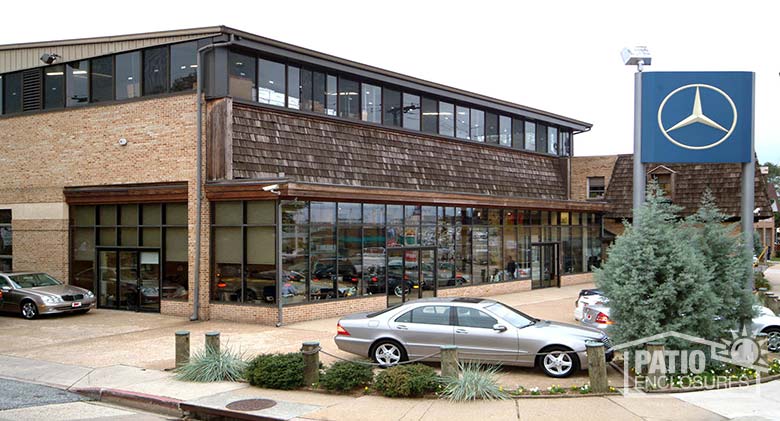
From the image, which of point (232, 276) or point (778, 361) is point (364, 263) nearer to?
point (232, 276)

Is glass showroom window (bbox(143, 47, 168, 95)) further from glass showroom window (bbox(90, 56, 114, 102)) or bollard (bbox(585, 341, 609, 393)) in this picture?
bollard (bbox(585, 341, 609, 393))

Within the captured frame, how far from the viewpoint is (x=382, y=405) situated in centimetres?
985

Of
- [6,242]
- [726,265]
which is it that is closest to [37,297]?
[6,242]

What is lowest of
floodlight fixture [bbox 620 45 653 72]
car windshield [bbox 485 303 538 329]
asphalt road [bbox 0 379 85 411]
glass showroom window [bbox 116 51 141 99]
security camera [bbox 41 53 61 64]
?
asphalt road [bbox 0 379 85 411]

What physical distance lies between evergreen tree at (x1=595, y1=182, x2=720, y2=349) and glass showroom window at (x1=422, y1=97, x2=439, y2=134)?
48.0 ft

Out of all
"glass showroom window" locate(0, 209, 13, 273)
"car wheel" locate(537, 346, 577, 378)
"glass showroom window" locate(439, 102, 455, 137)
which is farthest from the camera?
"glass showroom window" locate(439, 102, 455, 137)

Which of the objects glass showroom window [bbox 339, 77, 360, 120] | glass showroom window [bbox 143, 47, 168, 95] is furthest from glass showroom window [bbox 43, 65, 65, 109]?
glass showroom window [bbox 339, 77, 360, 120]

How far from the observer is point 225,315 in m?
18.5

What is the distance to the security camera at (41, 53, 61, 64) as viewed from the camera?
21.6 meters

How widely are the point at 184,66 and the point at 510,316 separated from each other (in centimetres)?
1264

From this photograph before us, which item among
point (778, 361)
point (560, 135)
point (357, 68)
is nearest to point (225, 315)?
point (357, 68)

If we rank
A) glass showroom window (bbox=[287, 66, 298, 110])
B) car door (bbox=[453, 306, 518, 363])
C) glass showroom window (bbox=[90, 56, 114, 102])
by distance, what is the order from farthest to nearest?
glass showroom window (bbox=[90, 56, 114, 102])
glass showroom window (bbox=[287, 66, 298, 110])
car door (bbox=[453, 306, 518, 363])

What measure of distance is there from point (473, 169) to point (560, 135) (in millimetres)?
9087

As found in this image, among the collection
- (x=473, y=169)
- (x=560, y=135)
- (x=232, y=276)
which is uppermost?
(x=560, y=135)
